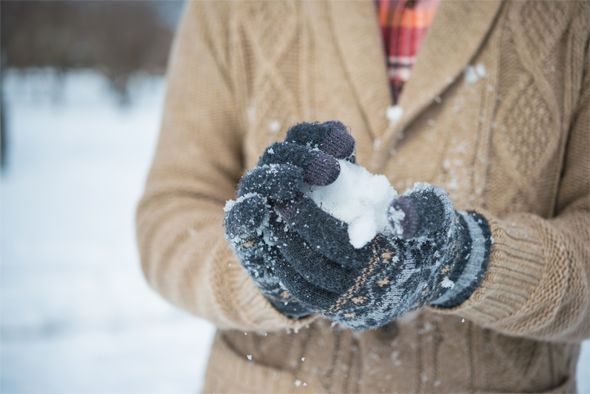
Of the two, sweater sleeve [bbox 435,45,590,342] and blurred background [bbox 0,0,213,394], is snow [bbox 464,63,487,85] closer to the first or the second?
sweater sleeve [bbox 435,45,590,342]

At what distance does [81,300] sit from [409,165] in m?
3.62

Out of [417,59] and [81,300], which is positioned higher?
[417,59]

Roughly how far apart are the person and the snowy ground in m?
2.32

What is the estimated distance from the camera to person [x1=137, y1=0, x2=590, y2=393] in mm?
1100

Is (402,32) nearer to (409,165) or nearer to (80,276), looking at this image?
(409,165)

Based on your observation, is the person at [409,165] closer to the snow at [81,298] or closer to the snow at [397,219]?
the snow at [397,219]

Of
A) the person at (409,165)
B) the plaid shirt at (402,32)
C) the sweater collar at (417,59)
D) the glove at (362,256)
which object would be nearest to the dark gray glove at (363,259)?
the glove at (362,256)

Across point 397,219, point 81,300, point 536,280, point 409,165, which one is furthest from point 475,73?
point 81,300

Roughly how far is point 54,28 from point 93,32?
7.51ft

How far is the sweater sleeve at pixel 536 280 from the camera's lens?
104cm

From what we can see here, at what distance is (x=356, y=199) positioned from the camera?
890 mm

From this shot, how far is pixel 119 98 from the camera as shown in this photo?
780 inches

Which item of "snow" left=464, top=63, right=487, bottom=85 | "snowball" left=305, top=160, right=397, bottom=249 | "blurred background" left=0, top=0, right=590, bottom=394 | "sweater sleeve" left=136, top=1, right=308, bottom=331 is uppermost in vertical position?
"snow" left=464, top=63, right=487, bottom=85

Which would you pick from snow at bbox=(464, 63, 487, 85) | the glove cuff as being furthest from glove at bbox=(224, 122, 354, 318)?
snow at bbox=(464, 63, 487, 85)
